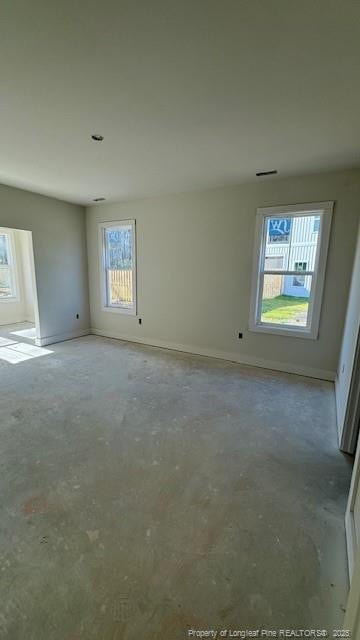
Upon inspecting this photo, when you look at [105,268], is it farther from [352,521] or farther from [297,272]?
[352,521]

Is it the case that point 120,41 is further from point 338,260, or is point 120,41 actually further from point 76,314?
point 76,314

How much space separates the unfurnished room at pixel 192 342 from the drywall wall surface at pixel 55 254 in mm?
48

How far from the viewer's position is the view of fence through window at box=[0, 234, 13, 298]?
19.6 ft

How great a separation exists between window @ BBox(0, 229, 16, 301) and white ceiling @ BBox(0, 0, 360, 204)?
3341 millimetres

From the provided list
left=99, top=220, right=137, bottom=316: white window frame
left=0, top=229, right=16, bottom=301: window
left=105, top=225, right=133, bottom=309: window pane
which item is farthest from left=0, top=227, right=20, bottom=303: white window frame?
left=105, top=225, right=133, bottom=309: window pane

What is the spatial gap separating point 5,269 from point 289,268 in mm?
5957

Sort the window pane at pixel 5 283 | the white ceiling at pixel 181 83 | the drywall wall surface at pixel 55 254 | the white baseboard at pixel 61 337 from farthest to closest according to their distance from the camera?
the window pane at pixel 5 283
the white baseboard at pixel 61 337
the drywall wall surface at pixel 55 254
the white ceiling at pixel 181 83

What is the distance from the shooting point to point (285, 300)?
3895 mm

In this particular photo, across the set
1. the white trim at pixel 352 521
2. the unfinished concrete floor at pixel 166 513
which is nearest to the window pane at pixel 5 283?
the unfinished concrete floor at pixel 166 513

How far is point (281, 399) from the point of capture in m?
3.07

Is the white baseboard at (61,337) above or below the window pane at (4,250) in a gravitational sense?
below

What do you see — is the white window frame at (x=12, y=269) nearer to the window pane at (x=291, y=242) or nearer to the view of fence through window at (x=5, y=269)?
the view of fence through window at (x=5, y=269)

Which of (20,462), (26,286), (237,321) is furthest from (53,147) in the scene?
(26,286)

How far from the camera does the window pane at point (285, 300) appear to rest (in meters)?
3.72
